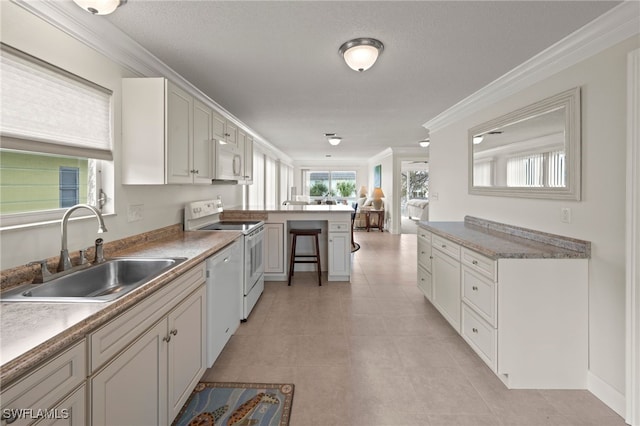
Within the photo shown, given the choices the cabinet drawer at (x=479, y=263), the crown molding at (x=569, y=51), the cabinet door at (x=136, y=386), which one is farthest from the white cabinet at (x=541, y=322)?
the cabinet door at (x=136, y=386)

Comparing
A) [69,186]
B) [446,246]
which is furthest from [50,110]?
[446,246]

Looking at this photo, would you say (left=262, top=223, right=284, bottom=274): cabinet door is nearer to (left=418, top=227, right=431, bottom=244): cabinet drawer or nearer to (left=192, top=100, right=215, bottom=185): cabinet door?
(left=192, top=100, right=215, bottom=185): cabinet door

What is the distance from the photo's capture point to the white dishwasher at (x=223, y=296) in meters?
2.24

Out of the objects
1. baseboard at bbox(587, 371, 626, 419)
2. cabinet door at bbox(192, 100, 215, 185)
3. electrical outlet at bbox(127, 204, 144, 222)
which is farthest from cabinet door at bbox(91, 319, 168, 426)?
baseboard at bbox(587, 371, 626, 419)

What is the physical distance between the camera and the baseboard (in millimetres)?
1893

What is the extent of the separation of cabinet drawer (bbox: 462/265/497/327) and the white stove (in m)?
2.00

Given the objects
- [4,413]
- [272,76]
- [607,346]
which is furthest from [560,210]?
[4,413]

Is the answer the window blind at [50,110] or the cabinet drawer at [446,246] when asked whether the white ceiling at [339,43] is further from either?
the cabinet drawer at [446,246]

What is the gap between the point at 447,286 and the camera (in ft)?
9.83

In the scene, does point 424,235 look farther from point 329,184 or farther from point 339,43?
point 329,184

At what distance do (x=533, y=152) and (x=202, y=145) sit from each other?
2.86 meters

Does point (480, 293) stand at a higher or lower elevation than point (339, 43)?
lower

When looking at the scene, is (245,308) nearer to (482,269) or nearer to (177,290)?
(177,290)

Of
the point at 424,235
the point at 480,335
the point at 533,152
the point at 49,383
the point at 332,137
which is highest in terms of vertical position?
the point at 332,137
